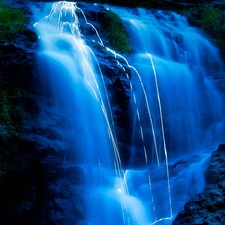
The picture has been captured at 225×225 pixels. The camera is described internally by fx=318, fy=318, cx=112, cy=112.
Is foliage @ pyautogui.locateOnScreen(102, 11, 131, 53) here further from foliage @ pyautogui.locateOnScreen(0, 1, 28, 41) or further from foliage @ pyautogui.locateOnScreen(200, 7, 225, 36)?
foliage @ pyautogui.locateOnScreen(200, 7, 225, 36)

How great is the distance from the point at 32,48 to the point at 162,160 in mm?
3926

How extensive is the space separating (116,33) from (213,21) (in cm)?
467

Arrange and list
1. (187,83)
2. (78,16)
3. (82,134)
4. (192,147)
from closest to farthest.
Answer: (82,134), (192,147), (187,83), (78,16)

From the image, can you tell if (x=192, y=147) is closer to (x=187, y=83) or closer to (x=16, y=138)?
(x=187, y=83)

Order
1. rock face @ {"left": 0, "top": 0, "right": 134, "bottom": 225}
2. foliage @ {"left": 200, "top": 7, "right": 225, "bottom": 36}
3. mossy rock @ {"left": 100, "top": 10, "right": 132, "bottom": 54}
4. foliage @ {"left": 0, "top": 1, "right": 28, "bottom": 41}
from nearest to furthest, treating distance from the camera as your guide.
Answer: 1. rock face @ {"left": 0, "top": 0, "right": 134, "bottom": 225}
2. foliage @ {"left": 0, "top": 1, "right": 28, "bottom": 41}
3. mossy rock @ {"left": 100, "top": 10, "right": 132, "bottom": 54}
4. foliage @ {"left": 200, "top": 7, "right": 225, "bottom": 36}

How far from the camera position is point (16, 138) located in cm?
568

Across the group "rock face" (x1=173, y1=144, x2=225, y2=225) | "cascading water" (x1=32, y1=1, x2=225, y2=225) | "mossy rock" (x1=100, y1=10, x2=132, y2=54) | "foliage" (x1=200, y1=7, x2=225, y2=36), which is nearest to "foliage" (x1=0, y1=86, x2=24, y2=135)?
"cascading water" (x1=32, y1=1, x2=225, y2=225)

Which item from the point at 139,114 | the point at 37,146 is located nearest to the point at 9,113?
the point at 37,146

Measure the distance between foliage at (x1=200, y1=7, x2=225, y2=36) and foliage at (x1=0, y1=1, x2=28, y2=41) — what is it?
22.2 feet

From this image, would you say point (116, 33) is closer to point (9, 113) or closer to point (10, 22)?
point (10, 22)

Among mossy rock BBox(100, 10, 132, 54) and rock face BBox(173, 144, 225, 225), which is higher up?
mossy rock BBox(100, 10, 132, 54)

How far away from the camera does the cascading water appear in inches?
228

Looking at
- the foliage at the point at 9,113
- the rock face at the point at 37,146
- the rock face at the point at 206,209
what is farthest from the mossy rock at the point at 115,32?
the rock face at the point at 206,209

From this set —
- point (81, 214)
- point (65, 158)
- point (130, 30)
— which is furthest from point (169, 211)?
point (130, 30)
